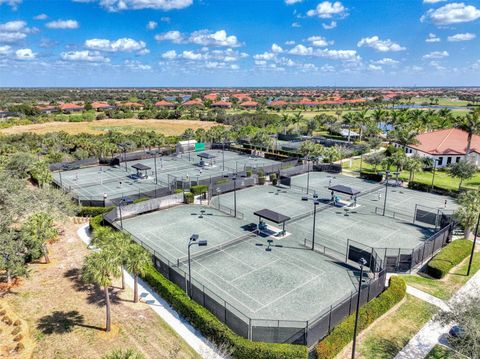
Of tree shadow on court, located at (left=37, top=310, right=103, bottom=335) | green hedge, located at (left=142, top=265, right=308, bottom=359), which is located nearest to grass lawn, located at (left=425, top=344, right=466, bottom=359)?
green hedge, located at (left=142, top=265, right=308, bottom=359)

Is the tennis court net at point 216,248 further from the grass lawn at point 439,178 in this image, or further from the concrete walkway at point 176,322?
the grass lawn at point 439,178

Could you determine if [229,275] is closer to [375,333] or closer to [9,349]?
[375,333]

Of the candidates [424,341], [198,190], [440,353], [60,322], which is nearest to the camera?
[440,353]

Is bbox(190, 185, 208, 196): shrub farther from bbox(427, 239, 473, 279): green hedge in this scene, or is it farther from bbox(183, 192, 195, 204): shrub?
bbox(427, 239, 473, 279): green hedge

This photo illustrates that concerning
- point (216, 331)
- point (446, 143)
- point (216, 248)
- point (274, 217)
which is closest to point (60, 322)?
point (216, 331)

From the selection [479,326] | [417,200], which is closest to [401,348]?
[479,326]

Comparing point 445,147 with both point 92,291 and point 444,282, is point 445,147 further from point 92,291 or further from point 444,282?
point 92,291
